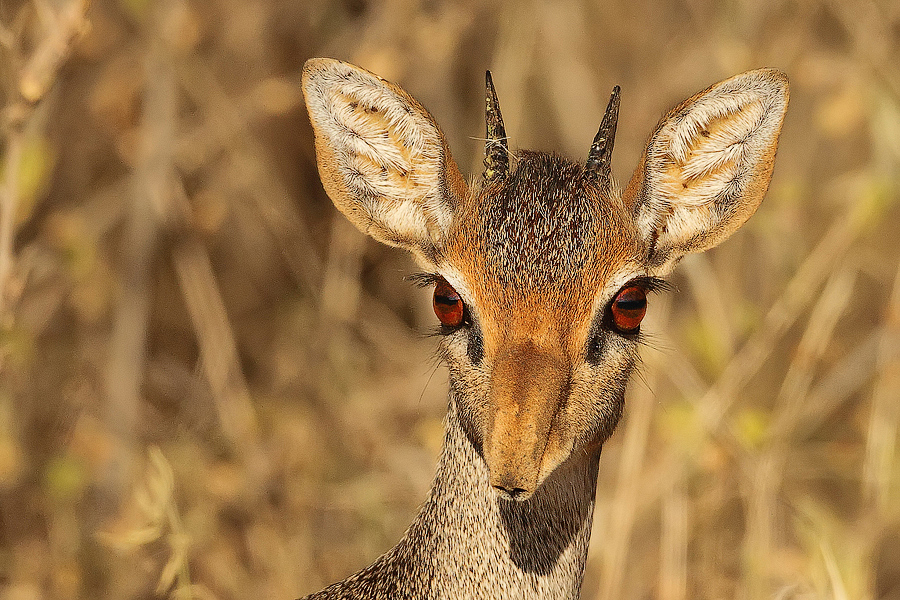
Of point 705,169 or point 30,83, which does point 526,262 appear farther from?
point 30,83

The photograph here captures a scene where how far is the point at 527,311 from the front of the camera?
280cm

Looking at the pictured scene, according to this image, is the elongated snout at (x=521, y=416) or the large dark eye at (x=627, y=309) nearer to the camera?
the elongated snout at (x=521, y=416)

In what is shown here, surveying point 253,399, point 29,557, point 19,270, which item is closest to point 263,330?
point 253,399

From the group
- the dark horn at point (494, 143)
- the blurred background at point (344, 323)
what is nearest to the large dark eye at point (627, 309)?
the dark horn at point (494, 143)

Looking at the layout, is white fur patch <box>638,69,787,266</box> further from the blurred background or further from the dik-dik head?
the blurred background

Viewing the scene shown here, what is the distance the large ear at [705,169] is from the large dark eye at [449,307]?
558 mm

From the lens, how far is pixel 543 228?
114 inches

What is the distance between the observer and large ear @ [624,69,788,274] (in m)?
3.02

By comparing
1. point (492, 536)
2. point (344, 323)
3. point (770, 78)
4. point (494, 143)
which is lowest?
point (344, 323)

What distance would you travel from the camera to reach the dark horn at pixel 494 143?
3.10 m

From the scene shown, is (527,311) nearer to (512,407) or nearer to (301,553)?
(512,407)

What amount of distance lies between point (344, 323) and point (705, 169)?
3.30 metres

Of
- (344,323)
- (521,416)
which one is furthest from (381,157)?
(344,323)

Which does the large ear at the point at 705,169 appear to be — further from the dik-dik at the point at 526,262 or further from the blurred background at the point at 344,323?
the blurred background at the point at 344,323
